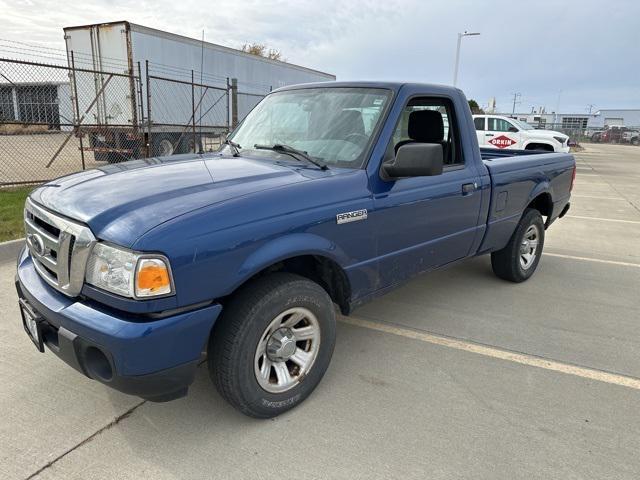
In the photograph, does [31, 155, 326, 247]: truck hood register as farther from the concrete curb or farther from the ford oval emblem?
the concrete curb

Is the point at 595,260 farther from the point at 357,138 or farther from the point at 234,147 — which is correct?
the point at 234,147

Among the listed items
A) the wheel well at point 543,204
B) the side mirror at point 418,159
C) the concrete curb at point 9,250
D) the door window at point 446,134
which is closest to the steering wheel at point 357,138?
the side mirror at point 418,159

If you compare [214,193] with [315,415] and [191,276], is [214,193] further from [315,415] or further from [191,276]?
[315,415]

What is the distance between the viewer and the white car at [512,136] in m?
17.5

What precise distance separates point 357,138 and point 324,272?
36.5 inches

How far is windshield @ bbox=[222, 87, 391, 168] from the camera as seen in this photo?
3.21 metres

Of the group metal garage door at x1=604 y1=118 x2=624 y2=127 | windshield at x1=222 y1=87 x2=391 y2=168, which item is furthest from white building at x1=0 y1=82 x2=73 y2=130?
metal garage door at x1=604 y1=118 x2=624 y2=127

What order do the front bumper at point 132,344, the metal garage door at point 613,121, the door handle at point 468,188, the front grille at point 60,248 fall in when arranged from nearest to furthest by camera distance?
the front bumper at point 132,344
the front grille at point 60,248
the door handle at point 468,188
the metal garage door at point 613,121

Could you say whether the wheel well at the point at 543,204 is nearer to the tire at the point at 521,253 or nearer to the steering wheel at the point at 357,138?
the tire at the point at 521,253

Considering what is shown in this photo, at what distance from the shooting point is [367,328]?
3.96 metres

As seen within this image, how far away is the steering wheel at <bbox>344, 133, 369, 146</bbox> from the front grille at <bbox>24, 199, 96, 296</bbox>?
1.74 meters

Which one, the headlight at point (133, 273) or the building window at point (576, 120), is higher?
the building window at point (576, 120)

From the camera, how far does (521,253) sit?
511 centimetres

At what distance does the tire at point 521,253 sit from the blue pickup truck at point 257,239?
0.94m
